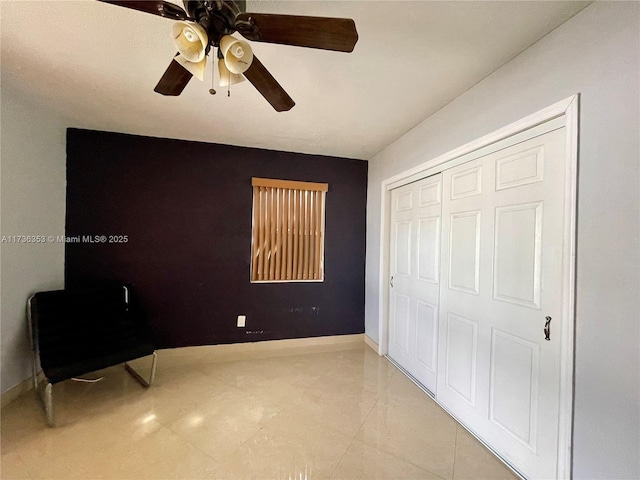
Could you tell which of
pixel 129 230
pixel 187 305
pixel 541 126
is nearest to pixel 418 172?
pixel 541 126

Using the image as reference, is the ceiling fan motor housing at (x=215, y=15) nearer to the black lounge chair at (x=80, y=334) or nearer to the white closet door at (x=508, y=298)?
the white closet door at (x=508, y=298)

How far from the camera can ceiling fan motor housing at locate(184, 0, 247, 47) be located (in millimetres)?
1062

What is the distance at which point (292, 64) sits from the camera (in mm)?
1743

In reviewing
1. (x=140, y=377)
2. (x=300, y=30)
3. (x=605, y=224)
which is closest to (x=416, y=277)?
(x=605, y=224)

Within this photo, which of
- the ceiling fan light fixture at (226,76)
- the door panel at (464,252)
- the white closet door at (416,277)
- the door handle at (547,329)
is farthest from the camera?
the white closet door at (416,277)

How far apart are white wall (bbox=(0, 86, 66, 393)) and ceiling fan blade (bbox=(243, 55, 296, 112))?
2209 millimetres

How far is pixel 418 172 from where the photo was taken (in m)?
2.63

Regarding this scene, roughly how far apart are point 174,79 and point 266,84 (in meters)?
0.49

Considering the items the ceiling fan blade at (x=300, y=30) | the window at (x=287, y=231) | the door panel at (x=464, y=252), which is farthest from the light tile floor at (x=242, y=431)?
the ceiling fan blade at (x=300, y=30)

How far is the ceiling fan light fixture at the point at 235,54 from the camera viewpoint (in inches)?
43.8

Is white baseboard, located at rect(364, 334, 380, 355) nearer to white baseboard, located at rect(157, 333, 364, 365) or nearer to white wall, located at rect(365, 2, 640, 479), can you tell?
white baseboard, located at rect(157, 333, 364, 365)

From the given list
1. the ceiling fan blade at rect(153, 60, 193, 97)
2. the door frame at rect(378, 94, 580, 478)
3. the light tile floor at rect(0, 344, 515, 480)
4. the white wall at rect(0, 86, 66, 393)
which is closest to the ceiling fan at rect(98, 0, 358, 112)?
the ceiling fan blade at rect(153, 60, 193, 97)

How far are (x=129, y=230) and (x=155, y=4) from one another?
2.57m

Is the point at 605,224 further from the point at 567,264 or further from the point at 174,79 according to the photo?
the point at 174,79
